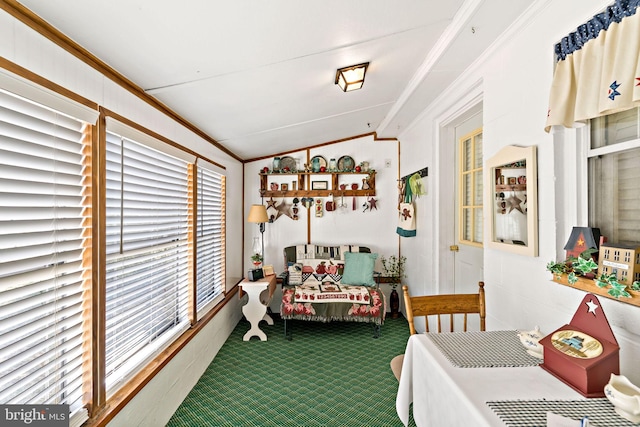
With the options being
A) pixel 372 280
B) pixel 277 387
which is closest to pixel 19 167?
pixel 277 387

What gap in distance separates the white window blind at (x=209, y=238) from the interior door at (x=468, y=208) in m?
2.51

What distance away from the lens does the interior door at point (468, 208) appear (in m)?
2.62

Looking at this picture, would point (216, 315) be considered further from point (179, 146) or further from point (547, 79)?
point (547, 79)

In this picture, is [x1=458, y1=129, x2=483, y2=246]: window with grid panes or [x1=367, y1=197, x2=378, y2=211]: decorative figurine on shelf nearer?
[x1=458, y1=129, x2=483, y2=246]: window with grid panes

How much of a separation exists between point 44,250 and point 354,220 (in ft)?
11.7

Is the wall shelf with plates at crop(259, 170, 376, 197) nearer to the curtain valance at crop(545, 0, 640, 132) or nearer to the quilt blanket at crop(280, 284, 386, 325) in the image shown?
the quilt blanket at crop(280, 284, 386, 325)

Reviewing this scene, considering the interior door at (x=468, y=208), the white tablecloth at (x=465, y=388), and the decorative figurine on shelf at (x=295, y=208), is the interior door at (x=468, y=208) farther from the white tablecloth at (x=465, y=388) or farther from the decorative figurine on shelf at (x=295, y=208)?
the decorative figurine on shelf at (x=295, y=208)

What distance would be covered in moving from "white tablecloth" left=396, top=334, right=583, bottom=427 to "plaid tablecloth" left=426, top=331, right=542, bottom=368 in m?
0.03

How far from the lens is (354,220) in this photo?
14.3ft

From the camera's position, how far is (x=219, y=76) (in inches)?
72.6

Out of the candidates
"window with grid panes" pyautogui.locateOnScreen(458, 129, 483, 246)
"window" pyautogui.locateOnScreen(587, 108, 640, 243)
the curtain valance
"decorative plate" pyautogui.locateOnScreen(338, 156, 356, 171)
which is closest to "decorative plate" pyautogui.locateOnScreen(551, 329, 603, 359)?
"window" pyautogui.locateOnScreen(587, 108, 640, 243)

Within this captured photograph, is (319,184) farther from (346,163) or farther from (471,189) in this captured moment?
(471,189)

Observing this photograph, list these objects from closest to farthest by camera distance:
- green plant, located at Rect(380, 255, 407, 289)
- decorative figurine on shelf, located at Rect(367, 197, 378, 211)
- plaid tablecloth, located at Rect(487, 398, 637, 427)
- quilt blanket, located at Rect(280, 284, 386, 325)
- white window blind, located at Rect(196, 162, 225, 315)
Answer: plaid tablecloth, located at Rect(487, 398, 637, 427), white window blind, located at Rect(196, 162, 225, 315), quilt blanket, located at Rect(280, 284, 386, 325), green plant, located at Rect(380, 255, 407, 289), decorative figurine on shelf, located at Rect(367, 197, 378, 211)

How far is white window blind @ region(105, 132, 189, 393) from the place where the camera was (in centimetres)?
161
